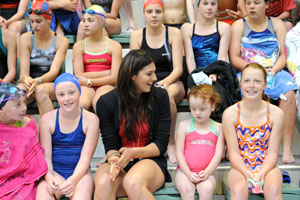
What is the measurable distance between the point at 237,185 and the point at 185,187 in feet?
1.04

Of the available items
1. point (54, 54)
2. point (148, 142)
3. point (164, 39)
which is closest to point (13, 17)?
point (54, 54)

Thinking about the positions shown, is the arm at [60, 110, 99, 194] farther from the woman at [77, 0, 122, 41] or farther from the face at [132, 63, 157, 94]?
the woman at [77, 0, 122, 41]

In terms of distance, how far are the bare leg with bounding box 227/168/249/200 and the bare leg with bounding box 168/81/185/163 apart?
66 cm

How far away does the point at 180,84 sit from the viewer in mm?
3676

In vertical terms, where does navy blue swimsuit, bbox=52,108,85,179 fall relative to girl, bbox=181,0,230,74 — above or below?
below

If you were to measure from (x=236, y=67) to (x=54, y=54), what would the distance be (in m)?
1.60

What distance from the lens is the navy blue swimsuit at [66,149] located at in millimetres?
2891

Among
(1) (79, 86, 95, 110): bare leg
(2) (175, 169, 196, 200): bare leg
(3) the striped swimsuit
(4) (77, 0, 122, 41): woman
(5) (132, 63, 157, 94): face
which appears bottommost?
(2) (175, 169, 196, 200): bare leg

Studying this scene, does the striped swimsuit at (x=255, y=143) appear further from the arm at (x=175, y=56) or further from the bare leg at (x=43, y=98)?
the bare leg at (x=43, y=98)

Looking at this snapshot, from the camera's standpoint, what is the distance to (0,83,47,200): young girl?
2.72 metres

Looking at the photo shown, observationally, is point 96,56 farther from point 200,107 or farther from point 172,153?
point 200,107

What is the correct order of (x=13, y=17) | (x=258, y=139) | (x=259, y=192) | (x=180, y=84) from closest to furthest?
(x=259, y=192) < (x=258, y=139) < (x=180, y=84) < (x=13, y=17)

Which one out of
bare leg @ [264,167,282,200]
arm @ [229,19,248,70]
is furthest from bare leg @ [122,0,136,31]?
bare leg @ [264,167,282,200]

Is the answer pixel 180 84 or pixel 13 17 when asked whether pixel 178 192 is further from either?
pixel 13 17
